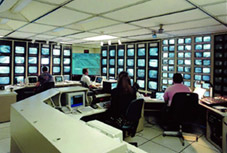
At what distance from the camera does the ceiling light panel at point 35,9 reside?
2.36 meters

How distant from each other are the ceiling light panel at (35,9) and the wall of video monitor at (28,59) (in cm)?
280

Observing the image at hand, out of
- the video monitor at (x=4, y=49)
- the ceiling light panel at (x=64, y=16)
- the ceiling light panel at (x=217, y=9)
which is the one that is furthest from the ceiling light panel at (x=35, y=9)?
the video monitor at (x=4, y=49)

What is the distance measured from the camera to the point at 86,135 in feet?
3.29

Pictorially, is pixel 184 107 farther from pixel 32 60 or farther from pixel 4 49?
pixel 4 49

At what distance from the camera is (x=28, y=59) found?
18.8ft

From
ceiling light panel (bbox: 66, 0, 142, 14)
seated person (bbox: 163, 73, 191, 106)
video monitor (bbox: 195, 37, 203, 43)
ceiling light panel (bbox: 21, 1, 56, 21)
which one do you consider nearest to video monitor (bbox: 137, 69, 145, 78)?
video monitor (bbox: 195, 37, 203, 43)

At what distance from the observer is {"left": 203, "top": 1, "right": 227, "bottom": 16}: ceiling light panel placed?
2.20 meters

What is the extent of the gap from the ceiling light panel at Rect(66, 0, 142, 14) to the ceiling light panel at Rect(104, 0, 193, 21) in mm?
185

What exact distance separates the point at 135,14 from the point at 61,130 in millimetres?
2167

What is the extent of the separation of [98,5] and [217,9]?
1.68 metres

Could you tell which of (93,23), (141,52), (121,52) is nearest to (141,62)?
(141,52)

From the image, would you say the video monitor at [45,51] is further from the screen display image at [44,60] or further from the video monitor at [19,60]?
the video monitor at [19,60]

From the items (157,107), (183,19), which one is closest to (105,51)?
(157,107)

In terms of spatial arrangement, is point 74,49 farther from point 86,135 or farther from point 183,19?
point 86,135
